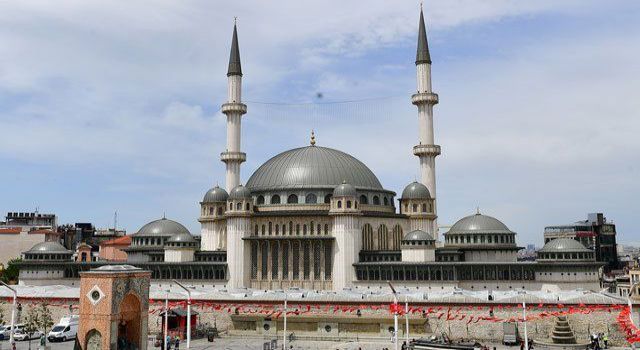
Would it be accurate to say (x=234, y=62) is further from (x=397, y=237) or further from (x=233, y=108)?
(x=397, y=237)

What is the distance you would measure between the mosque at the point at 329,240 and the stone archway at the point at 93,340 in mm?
38247

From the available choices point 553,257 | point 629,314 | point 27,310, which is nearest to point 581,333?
point 629,314

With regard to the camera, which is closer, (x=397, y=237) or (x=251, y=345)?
(x=251, y=345)

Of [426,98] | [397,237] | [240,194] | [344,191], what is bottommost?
[397,237]

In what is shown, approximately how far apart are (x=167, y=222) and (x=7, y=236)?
4672 cm

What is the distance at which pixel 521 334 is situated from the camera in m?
56.1

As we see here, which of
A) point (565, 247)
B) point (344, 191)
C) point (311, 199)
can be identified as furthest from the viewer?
point (311, 199)

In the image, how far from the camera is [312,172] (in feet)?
284

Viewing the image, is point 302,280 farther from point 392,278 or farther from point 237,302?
point 237,302

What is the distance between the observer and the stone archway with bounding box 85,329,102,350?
40156mm

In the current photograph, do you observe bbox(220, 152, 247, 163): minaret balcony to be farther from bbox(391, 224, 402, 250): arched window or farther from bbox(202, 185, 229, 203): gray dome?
bbox(391, 224, 402, 250): arched window

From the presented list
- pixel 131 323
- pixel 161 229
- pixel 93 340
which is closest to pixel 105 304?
pixel 93 340

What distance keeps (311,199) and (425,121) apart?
20.0 m

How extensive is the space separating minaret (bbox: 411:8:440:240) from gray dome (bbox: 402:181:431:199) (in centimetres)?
247
